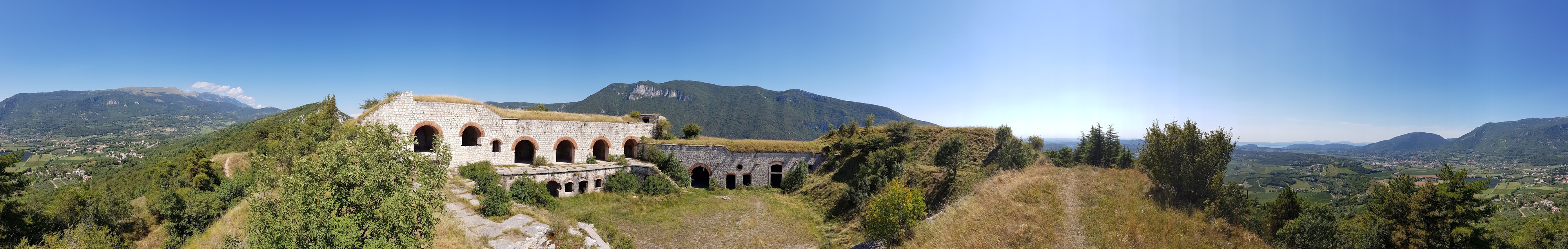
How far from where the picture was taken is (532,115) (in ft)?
68.8

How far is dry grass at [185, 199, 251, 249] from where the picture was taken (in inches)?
345

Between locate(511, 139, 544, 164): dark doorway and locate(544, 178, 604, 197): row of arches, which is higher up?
locate(511, 139, 544, 164): dark doorway

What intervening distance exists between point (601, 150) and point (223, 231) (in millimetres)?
14201

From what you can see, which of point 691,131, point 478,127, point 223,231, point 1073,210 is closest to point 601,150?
point 691,131

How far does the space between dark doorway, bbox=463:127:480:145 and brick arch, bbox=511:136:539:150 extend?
175 centimetres

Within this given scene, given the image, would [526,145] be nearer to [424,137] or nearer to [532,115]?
[532,115]

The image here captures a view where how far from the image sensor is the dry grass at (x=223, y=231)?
8.77 m

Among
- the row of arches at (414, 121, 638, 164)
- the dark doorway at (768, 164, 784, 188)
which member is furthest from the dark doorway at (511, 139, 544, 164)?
the dark doorway at (768, 164, 784, 188)

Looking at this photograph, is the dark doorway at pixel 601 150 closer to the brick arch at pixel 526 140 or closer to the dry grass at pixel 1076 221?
the brick arch at pixel 526 140

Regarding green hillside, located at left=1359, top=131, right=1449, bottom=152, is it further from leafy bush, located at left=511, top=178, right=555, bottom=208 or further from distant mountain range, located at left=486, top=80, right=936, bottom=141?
leafy bush, located at left=511, top=178, right=555, bottom=208

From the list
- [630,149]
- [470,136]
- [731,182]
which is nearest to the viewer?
[470,136]

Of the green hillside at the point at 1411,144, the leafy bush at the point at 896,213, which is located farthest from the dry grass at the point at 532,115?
the green hillside at the point at 1411,144

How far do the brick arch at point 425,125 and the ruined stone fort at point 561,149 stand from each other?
0.03 metres

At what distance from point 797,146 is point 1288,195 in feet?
58.3
